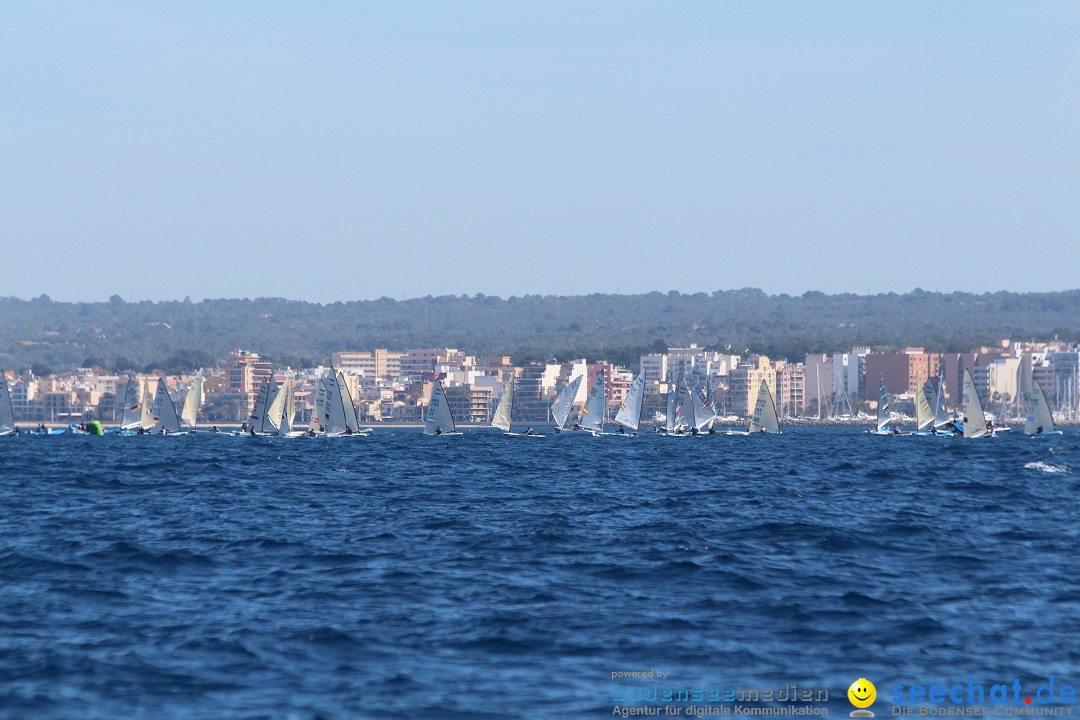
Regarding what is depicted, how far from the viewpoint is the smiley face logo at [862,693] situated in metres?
13.0

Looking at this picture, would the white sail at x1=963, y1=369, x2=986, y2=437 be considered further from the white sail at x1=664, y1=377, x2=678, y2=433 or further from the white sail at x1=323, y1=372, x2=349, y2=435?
the white sail at x1=323, y1=372, x2=349, y2=435

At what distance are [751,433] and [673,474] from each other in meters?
81.7

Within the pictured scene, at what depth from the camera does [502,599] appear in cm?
1805

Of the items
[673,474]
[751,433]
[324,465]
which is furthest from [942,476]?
[751,433]

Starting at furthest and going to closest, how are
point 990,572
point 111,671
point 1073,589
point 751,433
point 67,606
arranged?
point 751,433
point 990,572
point 1073,589
point 67,606
point 111,671

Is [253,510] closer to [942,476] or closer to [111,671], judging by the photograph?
[111,671]

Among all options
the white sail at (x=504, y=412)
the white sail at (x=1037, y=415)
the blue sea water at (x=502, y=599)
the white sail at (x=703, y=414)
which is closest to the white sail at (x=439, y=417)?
the white sail at (x=504, y=412)

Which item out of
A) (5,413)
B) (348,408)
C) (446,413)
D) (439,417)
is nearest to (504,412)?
(446,413)

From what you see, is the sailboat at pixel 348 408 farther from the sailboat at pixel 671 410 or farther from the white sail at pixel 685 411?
the white sail at pixel 685 411

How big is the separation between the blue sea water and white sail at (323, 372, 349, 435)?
56.5 m

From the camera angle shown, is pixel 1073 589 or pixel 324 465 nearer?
pixel 1073 589

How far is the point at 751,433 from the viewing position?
130 meters

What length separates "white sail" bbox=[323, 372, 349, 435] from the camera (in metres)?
92.1

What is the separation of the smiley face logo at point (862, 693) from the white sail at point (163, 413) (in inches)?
3832
